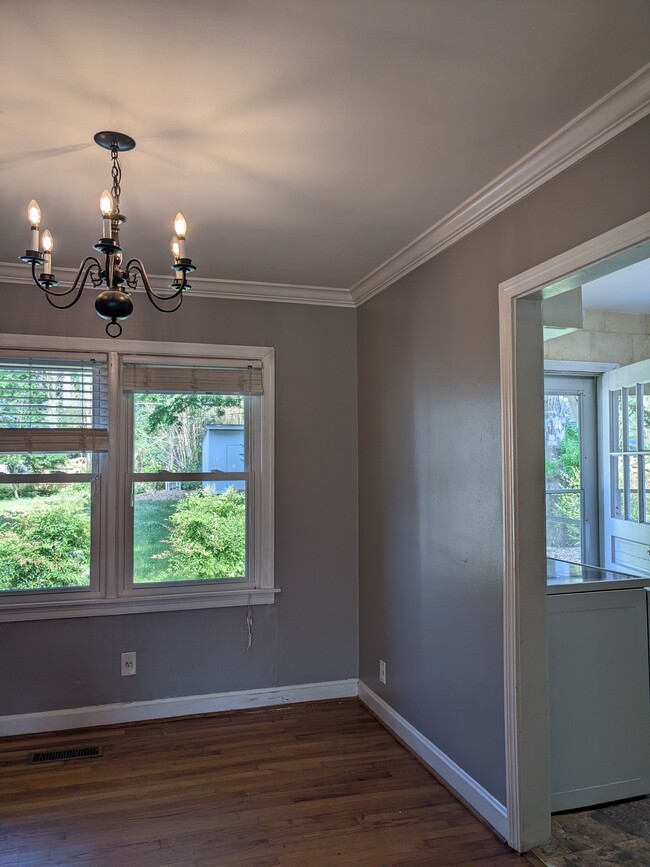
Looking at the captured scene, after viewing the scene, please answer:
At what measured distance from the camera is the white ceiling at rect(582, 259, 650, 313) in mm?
3896

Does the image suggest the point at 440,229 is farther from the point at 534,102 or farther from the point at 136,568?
the point at 136,568

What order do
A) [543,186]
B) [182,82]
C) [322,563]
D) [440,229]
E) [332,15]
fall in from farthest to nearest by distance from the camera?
[322,563], [440,229], [543,186], [182,82], [332,15]

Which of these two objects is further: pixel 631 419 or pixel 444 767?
pixel 631 419

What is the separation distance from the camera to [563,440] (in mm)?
5020

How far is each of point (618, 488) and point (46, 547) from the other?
390 centimetres

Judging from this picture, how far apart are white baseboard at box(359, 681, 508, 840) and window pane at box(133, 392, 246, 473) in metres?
1.64

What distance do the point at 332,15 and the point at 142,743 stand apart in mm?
3421

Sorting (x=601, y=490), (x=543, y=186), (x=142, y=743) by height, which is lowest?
(x=142, y=743)

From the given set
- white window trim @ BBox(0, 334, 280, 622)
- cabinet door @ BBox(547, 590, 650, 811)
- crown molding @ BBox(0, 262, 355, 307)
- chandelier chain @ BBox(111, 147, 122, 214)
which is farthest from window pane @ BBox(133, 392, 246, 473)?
cabinet door @ BBox(547, 590, 650, 811)

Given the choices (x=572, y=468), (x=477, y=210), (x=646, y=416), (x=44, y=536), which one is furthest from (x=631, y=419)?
(x=44, y=536)

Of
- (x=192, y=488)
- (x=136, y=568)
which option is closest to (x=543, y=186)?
(x=192, y=488)

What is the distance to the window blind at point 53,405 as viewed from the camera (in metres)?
3.65

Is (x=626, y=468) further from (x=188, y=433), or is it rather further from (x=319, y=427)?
(x=188, y=433)

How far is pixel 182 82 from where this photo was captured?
1873 mm
